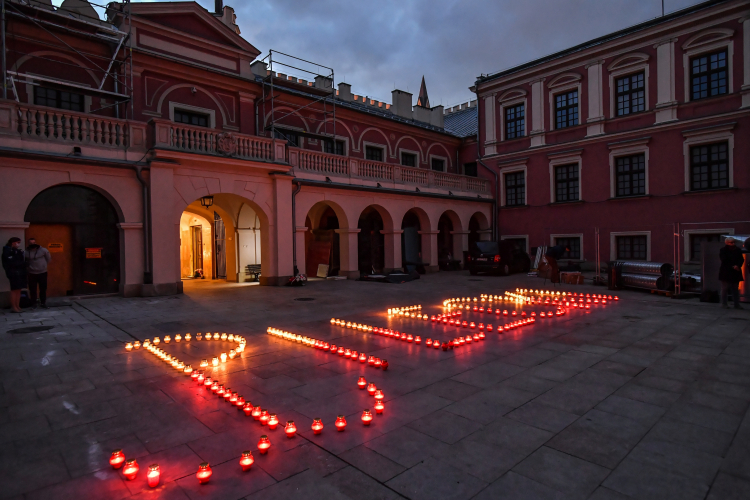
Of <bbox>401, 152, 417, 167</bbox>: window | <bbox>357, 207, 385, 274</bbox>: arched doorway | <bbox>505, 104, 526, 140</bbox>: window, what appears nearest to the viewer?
<bbox>357, 207, 385, 274</bbox>: arched doorway

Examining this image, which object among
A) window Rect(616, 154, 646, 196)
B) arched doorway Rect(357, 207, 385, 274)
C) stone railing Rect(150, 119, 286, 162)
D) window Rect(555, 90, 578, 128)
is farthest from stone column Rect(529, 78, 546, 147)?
stone railing Rect(150, 119, 286, 162)

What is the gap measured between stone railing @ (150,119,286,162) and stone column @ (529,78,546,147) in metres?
15.8

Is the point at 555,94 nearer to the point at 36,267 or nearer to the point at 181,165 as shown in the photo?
the point at 181,165

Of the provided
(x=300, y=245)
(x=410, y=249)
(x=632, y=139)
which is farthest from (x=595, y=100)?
(x=300, y=245)

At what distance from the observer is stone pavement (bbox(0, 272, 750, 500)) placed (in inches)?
120

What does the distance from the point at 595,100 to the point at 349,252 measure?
1592cm

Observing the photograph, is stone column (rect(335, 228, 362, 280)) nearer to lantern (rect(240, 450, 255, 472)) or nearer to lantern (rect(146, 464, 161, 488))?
lantern (rect(240, 450, 255, 472))

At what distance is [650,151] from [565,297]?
13.1 m

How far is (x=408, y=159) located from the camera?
2788cm

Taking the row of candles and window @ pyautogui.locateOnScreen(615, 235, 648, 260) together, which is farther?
window @ pyautogui.locateOnScreen(615, 235, 648, 260)

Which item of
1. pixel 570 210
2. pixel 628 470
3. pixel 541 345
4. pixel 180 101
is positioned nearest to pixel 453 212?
pixel 570 210

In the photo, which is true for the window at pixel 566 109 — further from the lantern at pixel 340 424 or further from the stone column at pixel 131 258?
the lantern at pixel 340 424

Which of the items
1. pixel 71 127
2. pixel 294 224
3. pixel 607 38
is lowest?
pixel 294 224

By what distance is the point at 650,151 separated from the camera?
21.1m
